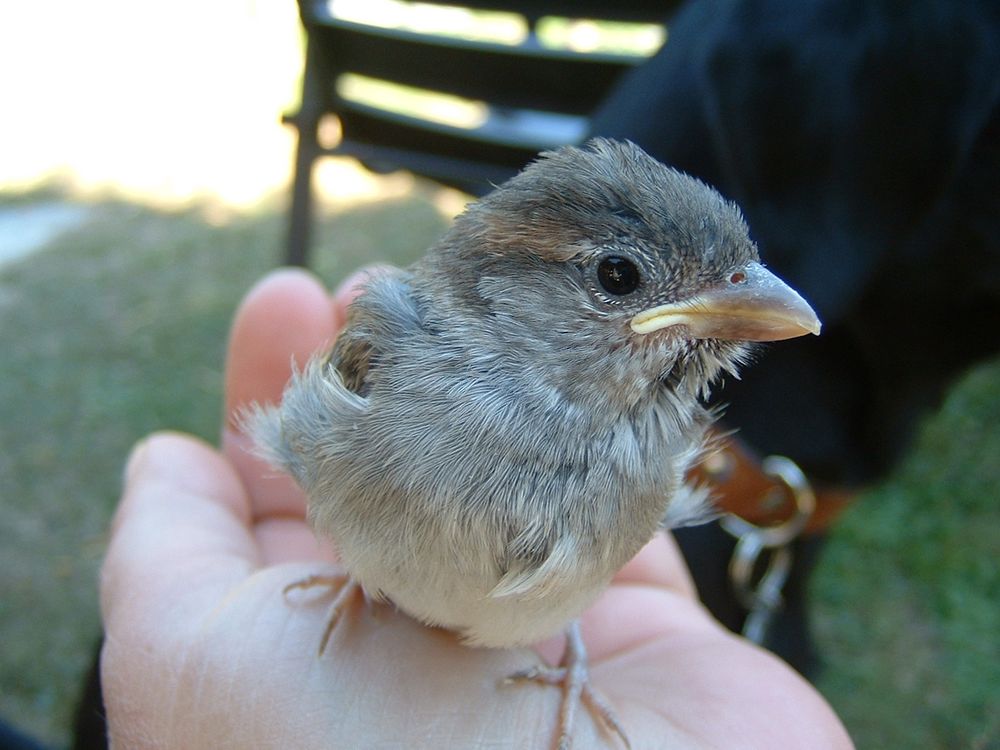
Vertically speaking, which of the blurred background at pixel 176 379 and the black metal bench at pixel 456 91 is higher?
the black metal bench at pixel 456 91

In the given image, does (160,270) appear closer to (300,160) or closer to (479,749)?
(300,160)

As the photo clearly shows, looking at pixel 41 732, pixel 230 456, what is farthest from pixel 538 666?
pixel 41 732

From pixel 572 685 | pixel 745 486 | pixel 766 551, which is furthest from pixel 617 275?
pixel 766 551

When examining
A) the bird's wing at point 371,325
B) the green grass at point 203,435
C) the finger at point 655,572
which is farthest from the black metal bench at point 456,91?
the bird's wing at point 371,325

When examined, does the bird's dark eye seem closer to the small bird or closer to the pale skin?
the small bird

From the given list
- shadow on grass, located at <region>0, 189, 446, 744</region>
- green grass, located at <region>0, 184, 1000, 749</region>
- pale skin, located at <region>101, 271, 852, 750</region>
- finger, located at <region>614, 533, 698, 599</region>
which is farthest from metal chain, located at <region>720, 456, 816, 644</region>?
shadow on grass, located at <region>0, 189, 446, 744</region>

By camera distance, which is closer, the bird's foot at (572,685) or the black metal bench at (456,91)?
the bird's foot at (572,685)

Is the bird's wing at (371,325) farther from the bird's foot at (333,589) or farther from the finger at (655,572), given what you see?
the finger at (655,572)
